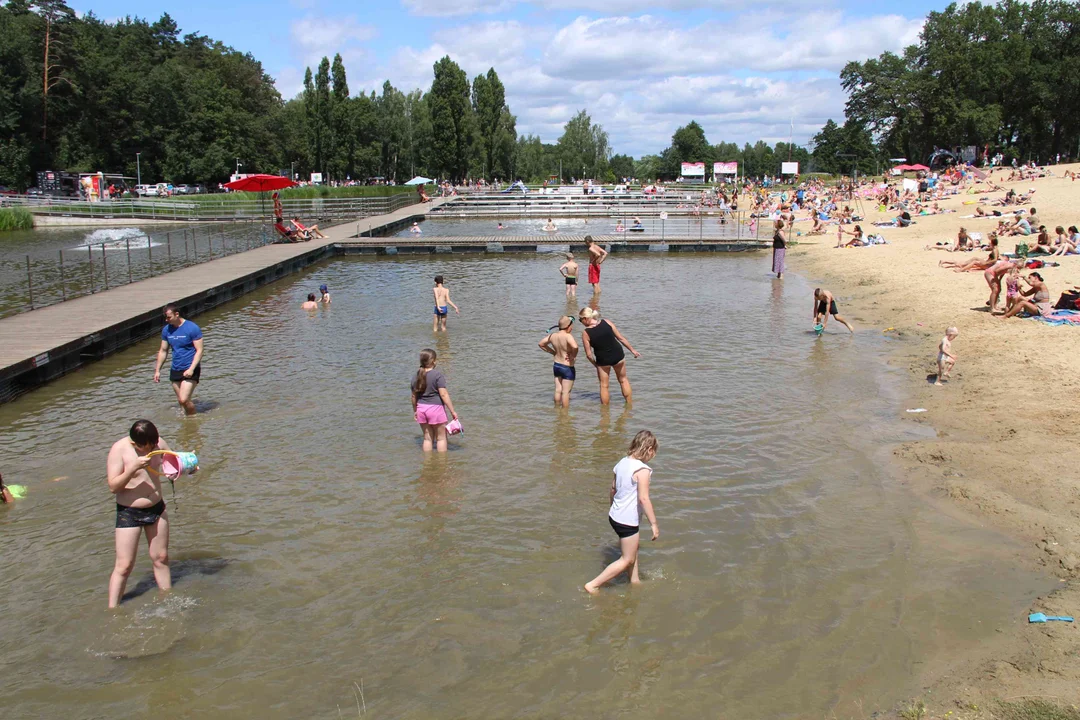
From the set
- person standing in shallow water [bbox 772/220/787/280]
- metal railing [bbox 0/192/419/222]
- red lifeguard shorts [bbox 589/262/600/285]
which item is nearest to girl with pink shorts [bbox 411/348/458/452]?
red lifeguard shorts [bbox 589/262/600/285]

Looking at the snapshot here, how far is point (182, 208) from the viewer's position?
50.8m

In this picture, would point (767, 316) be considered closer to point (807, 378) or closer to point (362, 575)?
point (807, 378)

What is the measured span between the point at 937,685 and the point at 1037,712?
2.21ft

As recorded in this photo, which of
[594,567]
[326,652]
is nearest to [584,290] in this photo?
[594,567]

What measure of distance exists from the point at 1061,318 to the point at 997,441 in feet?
22.6

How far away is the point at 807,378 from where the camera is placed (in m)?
14.1

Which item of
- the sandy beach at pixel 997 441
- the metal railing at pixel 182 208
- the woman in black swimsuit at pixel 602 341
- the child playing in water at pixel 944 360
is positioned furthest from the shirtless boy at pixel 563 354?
the metal railing at pixel 182 208

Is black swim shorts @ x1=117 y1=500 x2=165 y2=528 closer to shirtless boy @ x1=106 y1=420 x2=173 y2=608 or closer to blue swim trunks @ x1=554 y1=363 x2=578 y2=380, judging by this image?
shirtless boy @ x1=106 y1=420 x2=173 y2=608

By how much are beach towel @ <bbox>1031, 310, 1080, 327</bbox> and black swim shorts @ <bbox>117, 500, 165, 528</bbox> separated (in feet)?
50.8

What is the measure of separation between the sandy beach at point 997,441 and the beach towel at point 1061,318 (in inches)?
11.5

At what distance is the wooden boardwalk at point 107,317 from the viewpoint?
13.8 meters

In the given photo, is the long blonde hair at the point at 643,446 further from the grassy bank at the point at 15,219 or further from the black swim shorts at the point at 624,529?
the grassy bank at the point at 15,219

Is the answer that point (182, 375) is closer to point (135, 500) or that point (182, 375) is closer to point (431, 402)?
point (431, 402)

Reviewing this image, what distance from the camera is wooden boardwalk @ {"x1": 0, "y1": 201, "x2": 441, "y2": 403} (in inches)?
542
